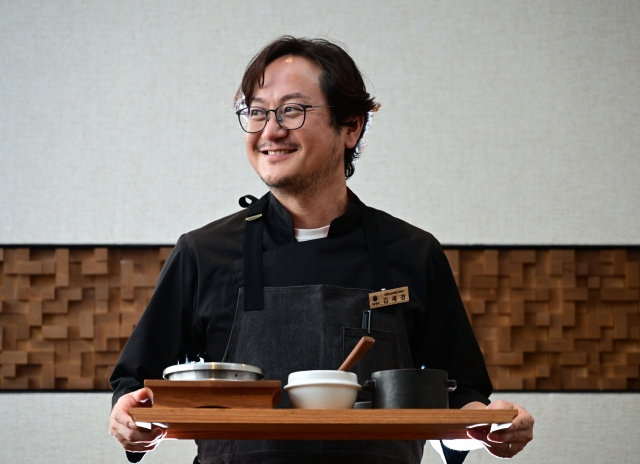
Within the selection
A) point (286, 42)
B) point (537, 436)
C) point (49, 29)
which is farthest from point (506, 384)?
point (49, 29)

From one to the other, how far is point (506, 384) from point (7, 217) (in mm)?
2075

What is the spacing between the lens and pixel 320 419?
4.71 ft

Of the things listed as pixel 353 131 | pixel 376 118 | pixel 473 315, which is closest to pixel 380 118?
pixel 376 118

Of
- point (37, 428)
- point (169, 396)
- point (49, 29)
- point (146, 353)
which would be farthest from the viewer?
point (49, 29)

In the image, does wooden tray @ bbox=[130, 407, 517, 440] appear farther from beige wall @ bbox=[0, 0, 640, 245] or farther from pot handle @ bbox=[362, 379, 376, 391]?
beige wall @ bbox=[0, 0, 640, 245]

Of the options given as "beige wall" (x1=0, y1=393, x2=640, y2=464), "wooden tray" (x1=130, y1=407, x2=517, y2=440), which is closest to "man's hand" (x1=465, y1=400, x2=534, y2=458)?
"wooden tray" (x1=130, y1=407, x2=517, y2=440)

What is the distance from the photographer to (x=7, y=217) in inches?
136

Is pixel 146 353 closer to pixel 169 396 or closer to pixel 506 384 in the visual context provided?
pixel 169 396

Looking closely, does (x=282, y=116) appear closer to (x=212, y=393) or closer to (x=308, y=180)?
(x=308, y=180)

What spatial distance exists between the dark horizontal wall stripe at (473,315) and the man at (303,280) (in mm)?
1248

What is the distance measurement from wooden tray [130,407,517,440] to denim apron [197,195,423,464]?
392 millimetres

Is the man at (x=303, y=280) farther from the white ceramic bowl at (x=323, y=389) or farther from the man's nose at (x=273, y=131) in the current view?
the white ceramic bowl at (x=323, y=389)

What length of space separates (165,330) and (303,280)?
354 millimetres

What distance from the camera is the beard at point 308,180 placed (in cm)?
212
